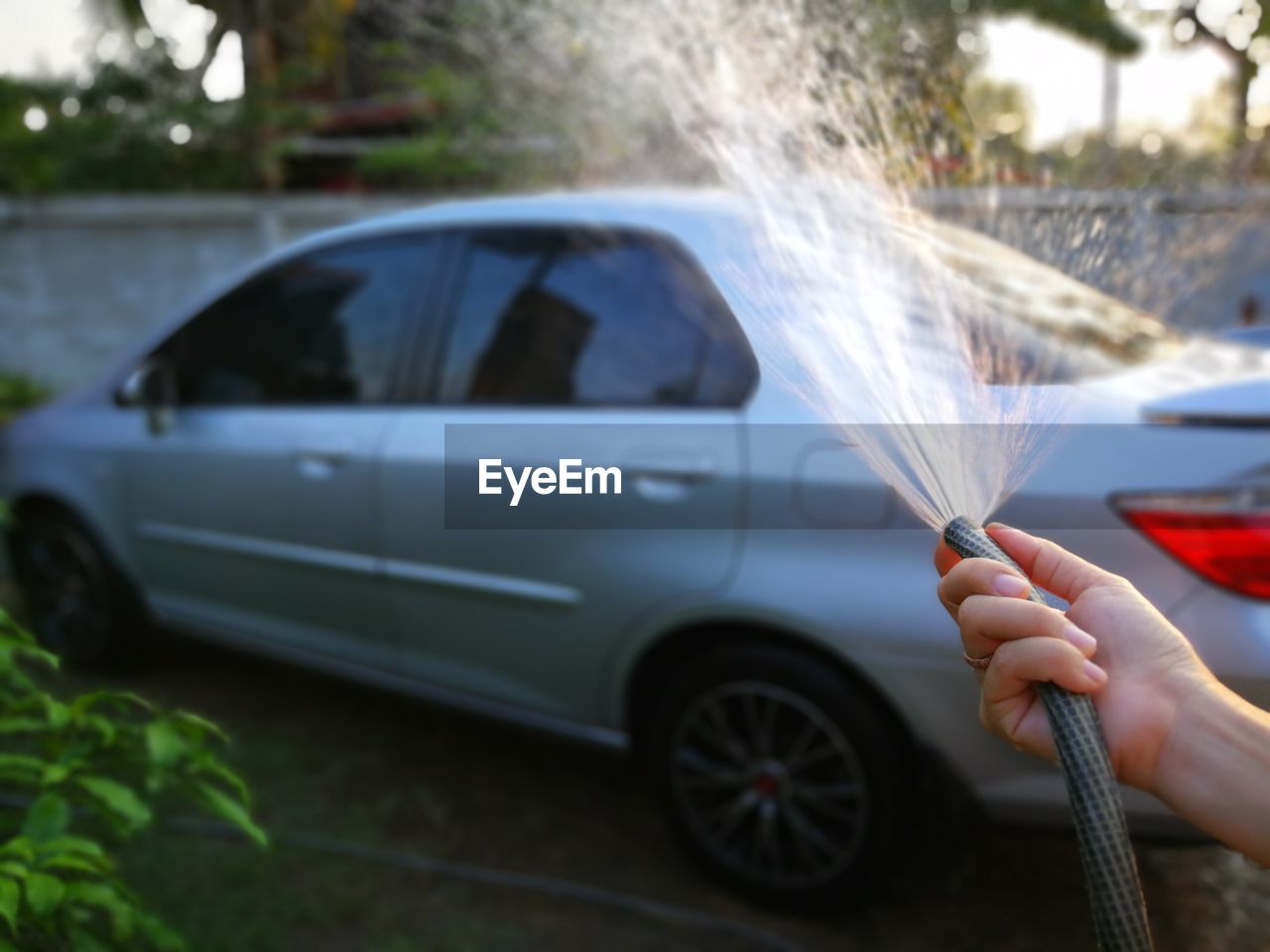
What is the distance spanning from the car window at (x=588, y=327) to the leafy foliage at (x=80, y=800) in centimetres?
146

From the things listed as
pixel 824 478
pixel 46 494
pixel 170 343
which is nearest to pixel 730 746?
pixel 824 478

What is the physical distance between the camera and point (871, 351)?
1363 mm

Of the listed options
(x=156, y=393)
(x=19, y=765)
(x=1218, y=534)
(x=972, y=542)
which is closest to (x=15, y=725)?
(x=19, y=765)

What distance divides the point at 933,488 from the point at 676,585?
1.58 m

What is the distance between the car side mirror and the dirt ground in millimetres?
1134

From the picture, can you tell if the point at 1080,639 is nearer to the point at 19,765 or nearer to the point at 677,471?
the point at 19,765

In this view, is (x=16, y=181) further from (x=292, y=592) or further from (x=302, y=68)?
(x=292, y=592)

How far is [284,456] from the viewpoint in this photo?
135 inches

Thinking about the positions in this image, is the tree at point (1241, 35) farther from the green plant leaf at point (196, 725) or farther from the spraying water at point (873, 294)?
the green plant leaf at point (196, 725)

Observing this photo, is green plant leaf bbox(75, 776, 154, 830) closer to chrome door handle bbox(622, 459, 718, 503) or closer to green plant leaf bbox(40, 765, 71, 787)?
green plant leaf bbox(40, 765, 71, 787)

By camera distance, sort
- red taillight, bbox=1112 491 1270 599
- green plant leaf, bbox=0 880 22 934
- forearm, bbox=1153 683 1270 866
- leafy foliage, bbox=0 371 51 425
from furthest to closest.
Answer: leafy foliage, bbox=0 371 51 425 → red taillight, bbox=1112 491 1270 599 → green plant leaf, bbox=0 880 22 934 → forearm, bbox=1153 683 1270 866

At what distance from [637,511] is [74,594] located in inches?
107

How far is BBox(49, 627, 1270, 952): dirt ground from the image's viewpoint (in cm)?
272

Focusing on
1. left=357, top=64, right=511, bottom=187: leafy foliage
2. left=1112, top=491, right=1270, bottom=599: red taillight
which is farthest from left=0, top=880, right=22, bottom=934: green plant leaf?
left=357, top=64, right=511, bottom=187: leafy foliage
